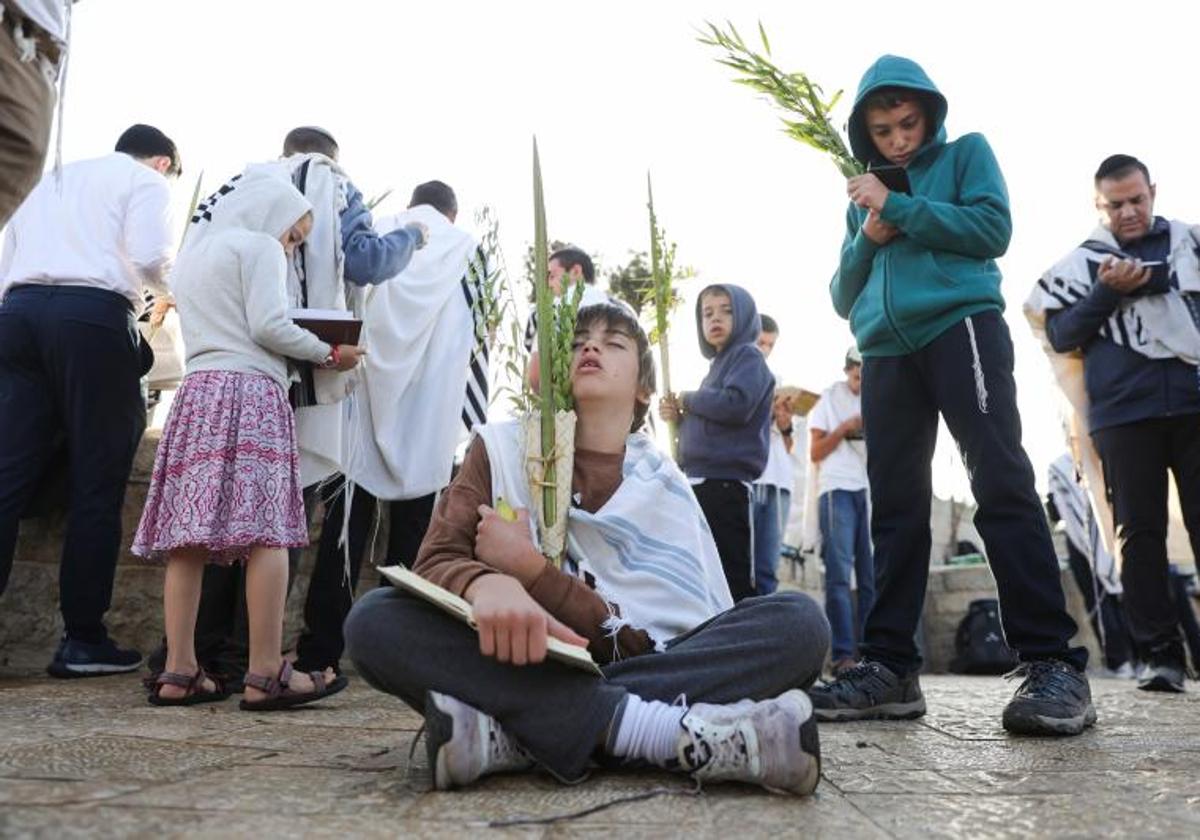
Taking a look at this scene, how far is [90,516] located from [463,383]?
58.0 inches

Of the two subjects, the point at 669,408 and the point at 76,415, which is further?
the point at 669,408

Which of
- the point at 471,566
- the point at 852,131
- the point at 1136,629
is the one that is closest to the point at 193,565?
the point at 471,566

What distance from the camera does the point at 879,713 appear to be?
2.90 metres

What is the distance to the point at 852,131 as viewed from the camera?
332cm

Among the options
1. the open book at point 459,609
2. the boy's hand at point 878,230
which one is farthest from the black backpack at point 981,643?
the open book at point 459,609

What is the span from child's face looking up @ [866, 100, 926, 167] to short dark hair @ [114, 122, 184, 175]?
2.66m

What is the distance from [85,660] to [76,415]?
866 millimetres

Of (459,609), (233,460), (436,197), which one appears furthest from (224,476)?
(436,197)

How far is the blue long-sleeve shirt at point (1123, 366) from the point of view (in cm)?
387

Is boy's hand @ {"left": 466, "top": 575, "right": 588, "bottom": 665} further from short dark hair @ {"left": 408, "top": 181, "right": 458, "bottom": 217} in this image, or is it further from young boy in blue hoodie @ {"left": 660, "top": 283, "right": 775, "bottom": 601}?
short dark hair @ {"left": 408, "top": 181, "right": 458, "bottom": 217}

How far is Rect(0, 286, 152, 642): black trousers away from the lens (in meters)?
3.57

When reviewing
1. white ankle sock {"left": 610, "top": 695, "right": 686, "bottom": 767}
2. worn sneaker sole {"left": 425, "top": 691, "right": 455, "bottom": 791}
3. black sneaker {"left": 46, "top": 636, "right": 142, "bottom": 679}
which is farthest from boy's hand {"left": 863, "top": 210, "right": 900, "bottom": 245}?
black sneaker {"left": 46, "top": 636, "right": 142, "bottom": 679}

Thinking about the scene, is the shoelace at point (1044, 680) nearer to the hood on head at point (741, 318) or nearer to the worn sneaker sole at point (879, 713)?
the worn sneaker sole at point (879, 713)

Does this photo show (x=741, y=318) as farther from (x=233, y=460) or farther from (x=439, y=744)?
(x=439, y=744)
